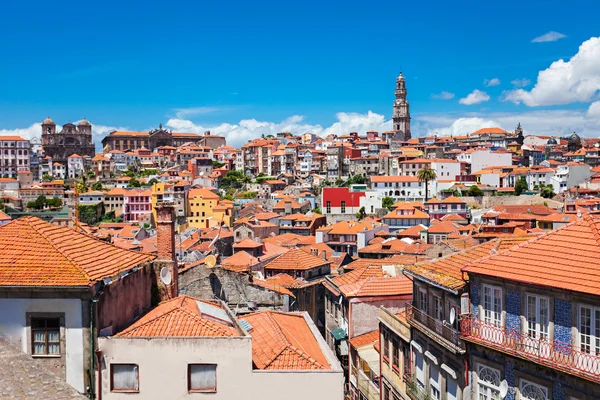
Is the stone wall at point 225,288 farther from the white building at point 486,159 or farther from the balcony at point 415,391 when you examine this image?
the white building at point 486,159

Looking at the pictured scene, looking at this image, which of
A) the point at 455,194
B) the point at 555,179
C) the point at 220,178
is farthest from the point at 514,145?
the point at 220,178

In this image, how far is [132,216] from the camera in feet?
393

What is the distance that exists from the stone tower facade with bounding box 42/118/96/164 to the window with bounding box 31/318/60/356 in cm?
18258

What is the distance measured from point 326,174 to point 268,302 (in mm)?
117701

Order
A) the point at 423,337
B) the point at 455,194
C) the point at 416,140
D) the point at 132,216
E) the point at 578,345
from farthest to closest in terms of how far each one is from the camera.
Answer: the point at 416,140 < the point at 132,216 < the point at 455,194 < the point at 423,337 < the point at 578,345

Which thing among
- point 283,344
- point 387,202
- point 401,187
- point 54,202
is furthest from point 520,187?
point 283,344

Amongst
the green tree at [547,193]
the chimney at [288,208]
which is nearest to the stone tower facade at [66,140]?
the chimney at [288,208]

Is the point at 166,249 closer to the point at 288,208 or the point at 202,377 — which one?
the point at 202,377

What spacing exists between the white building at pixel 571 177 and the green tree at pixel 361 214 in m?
35.4

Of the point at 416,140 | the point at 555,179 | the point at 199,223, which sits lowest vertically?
the point at 199,223

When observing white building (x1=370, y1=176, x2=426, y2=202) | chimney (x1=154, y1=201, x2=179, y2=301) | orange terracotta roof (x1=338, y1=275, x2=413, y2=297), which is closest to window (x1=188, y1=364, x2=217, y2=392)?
chimney (x1=154, y1=201, x2=179, y2=301)

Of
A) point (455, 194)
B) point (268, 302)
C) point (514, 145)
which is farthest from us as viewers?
point (514, 145)

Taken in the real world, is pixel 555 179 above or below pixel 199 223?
above

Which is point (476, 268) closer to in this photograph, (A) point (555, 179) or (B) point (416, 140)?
(A) point (555, 179)
